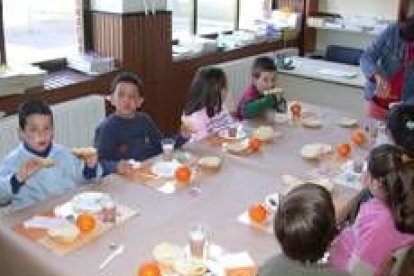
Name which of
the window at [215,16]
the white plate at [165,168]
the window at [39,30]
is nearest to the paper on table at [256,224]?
the white plate at [165,168]

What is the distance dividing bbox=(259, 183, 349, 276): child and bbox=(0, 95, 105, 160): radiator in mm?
1927

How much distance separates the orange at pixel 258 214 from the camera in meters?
1.94

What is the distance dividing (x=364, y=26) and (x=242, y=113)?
1949 millimetres

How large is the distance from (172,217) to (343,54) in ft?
11.4

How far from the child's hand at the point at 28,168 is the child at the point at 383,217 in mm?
1119

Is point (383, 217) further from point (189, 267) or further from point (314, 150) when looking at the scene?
point (314, 150)

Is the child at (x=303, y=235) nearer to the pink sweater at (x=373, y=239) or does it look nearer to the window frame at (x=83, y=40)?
the pink sweater at (x=373, y=239)

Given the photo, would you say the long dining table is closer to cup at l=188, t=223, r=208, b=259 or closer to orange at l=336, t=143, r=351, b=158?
cup at l=188, t=223, r=208, b=259

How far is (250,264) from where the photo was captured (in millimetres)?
1682

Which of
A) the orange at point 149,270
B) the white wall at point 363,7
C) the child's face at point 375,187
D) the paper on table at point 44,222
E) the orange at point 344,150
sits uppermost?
the white wall at point 363,7

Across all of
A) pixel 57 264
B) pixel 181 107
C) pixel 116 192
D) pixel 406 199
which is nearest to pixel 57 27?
pixel 181 107

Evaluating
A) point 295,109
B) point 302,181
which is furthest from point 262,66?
point 302,181

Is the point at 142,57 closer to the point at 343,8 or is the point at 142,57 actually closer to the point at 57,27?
the point at 57,27

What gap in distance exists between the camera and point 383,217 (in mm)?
1684
